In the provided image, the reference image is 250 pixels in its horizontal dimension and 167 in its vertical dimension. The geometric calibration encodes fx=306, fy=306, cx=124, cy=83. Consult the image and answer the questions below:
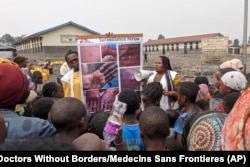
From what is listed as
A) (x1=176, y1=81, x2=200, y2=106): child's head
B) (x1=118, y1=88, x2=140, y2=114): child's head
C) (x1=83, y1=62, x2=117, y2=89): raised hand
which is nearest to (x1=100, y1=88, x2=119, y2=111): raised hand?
(x1=83, y1=62, x2=117, y2=89): raised hand

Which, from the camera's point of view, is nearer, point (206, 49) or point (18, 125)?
point (18, 125)

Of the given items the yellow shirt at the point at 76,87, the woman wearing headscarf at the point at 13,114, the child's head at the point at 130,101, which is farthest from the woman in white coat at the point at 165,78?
the woman wearing headscarf at the point at 13,114

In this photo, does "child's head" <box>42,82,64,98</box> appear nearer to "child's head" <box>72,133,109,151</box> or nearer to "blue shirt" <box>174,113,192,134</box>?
"blue shirt" <box>174,113,192,134</box>

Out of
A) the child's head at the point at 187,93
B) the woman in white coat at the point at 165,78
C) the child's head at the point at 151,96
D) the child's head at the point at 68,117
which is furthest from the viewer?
the woman in white coat at the point at 165,78

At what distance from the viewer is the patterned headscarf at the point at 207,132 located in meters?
1.93

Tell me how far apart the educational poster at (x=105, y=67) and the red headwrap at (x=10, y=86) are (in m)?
1.87

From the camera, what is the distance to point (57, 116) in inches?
84.4

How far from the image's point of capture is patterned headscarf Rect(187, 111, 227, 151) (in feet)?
6.35

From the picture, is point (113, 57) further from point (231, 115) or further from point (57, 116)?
point (231, 115)

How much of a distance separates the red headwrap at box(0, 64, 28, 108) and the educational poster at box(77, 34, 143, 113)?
187 centimetres

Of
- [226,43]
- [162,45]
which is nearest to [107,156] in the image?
[226,43]

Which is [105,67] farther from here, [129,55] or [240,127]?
[240,127]

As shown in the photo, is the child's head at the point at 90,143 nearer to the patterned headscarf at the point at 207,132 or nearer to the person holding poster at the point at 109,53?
the patterned headscarf at the point at 207,132

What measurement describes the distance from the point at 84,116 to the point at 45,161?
1066mm
